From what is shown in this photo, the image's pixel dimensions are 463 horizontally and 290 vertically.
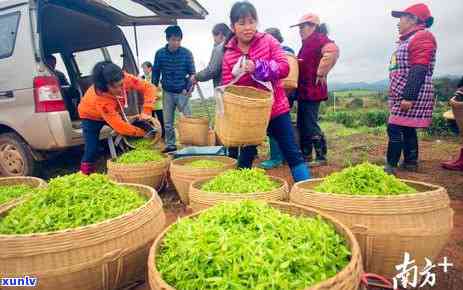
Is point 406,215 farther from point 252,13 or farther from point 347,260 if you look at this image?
point 252,13

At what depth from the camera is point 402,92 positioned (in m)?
4.54

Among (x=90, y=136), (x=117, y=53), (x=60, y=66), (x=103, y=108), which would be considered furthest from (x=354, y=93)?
(x=103, y=108)

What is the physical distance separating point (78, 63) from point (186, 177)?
13.8 feet

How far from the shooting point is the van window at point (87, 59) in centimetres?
680

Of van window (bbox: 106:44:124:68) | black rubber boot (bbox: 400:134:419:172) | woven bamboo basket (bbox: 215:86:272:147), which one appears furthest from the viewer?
van window (bbox: 106:44:124:68)

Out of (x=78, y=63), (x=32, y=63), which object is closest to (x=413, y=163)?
(x=32, y=63)

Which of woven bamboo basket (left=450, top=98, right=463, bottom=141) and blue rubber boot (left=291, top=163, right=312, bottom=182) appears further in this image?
woven bamboo basket (left=450, top=98, right=463, bottom=141)

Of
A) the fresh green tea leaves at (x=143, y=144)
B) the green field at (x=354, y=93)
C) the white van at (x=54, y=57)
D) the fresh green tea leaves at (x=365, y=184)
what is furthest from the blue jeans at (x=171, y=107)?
the green field at (x=354, y=93)

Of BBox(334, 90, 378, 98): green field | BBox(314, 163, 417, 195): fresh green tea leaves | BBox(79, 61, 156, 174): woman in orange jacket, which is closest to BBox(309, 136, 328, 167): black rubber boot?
BBox(79, 61, 156, 174): woman in orange jacket

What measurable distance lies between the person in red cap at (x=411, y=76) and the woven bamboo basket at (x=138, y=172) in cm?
308

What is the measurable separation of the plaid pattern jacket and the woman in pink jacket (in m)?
1.76

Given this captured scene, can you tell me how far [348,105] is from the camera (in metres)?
22.5

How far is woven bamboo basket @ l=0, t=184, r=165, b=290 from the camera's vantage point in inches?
80.2

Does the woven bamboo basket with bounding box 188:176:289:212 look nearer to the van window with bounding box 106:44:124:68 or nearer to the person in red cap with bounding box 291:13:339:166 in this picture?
the person in red cap with bounding box 291:13:339:166
